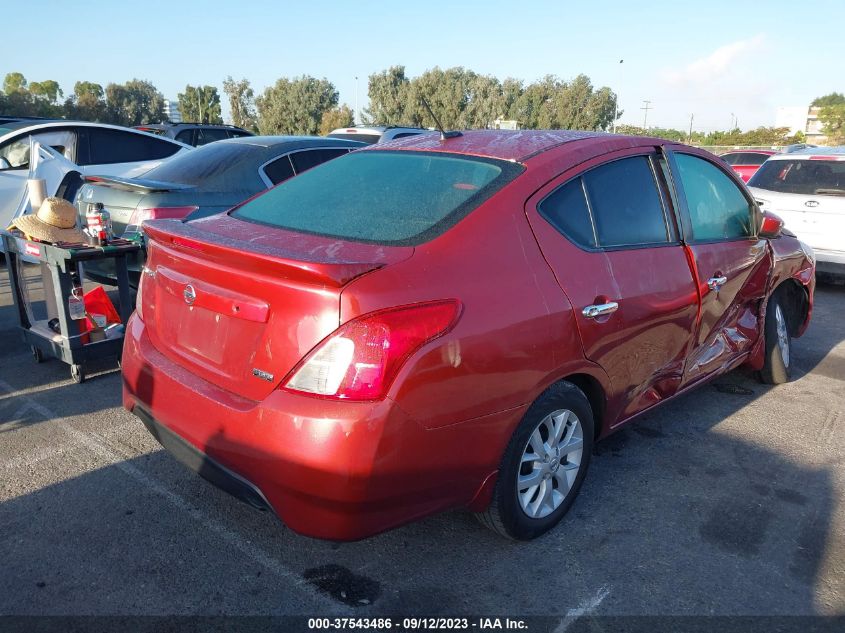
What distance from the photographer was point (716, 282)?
3842 mm

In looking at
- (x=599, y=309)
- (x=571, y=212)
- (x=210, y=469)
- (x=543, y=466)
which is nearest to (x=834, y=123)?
(x=571, y=212)

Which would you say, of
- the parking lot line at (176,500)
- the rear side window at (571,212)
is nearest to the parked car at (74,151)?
the parking lot line at (176,500)

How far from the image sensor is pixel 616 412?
3367mm

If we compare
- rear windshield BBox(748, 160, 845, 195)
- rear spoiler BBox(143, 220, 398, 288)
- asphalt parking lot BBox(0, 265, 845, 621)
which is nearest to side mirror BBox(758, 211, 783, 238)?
asphalt parking lot BBox(0, 265, 845, 621)

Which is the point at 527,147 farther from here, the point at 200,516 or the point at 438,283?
the point at 200,516

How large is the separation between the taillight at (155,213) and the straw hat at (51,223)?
84 cm

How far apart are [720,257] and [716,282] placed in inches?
6.7

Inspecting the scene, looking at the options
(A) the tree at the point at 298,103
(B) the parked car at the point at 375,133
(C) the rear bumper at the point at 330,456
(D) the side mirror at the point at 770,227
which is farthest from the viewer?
(A) the tree at the point at 298,103

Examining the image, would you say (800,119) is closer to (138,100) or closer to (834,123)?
(834,123)

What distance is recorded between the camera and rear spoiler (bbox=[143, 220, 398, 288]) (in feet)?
→ 7.58

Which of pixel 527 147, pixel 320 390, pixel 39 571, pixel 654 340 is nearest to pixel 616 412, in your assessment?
pixel 654 340

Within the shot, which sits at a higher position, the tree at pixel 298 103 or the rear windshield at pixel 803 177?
the tree at pixel 298 103

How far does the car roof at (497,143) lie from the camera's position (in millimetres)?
3186

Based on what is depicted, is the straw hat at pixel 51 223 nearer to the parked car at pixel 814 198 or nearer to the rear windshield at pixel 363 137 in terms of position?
the parked car at pixel 814 198
